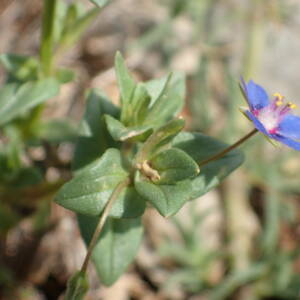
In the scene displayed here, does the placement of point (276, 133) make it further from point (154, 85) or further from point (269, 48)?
point (269, 48)

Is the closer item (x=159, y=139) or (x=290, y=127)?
(x=159, y=139)

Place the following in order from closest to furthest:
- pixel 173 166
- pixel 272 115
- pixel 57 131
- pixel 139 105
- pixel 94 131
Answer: pixel 173 166 < pixel 139 105 < pixel 272 115 < pixel 94 131 < pixel 57 131

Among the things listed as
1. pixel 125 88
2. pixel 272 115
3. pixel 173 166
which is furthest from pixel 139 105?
pixel 272 115

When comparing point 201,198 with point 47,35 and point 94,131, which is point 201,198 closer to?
point 94,131

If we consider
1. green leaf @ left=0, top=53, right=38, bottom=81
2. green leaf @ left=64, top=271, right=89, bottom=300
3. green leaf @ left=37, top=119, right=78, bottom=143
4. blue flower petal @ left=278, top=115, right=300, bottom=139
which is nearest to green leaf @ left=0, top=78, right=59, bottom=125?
green leaf @ left=0, top=53, right=38, bottom=81

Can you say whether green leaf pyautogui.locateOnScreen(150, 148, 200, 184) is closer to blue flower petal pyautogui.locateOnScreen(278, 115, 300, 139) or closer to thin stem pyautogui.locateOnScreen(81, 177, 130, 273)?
thin stem pyautogui.locateOnScreen(81, 177, 130, 273)

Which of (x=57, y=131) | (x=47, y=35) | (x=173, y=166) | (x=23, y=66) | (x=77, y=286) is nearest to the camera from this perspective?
(x=77, y=286)

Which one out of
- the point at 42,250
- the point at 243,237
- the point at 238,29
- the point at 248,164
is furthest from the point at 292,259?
the point at 238,29
